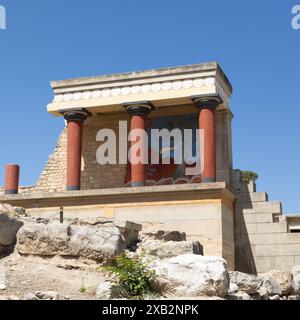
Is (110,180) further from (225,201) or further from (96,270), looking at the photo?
(96,270)

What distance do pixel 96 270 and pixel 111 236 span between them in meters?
0.72

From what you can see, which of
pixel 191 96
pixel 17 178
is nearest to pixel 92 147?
pixel 17 178

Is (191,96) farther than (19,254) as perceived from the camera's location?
Yes

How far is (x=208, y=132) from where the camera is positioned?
56.4 feet

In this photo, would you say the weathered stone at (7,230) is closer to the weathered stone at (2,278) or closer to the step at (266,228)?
the weathered stone at (2,278)

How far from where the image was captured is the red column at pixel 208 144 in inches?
660

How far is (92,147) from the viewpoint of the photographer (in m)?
20.8

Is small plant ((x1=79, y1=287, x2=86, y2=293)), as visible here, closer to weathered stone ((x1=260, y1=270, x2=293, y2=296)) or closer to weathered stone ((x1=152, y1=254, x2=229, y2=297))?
weathered stone ((x1=152, y1=254, x2=229, y2=297))

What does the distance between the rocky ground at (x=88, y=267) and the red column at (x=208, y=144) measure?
5058 millimetres

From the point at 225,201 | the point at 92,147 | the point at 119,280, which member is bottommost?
the point at 119,280

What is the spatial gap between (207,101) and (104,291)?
36.1ft

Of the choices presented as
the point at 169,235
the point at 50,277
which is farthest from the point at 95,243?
the point at 169,235

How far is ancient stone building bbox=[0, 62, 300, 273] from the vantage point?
1603 centimetres

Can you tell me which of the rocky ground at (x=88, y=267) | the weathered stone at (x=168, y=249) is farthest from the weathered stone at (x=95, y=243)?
the weathered stone at (x=168, y=249)
